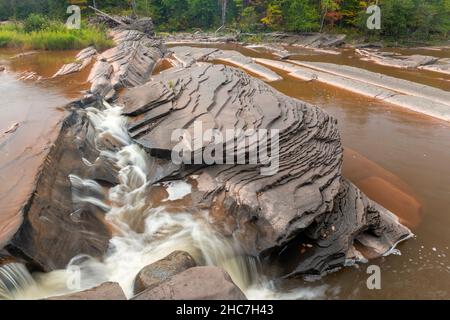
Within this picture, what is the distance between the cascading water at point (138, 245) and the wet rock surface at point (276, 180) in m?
0.28

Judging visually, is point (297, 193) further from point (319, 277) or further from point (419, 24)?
point (419, 24)

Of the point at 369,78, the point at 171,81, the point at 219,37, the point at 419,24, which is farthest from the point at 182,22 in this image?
the point at 171,81

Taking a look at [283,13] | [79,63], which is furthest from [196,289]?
[283,13]

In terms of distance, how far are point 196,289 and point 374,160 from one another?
6483 millimetres

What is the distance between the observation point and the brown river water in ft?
15.8

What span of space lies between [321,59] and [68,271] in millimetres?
20594

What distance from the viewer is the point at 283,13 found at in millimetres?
30438

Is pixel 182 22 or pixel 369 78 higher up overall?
pixel 182 22


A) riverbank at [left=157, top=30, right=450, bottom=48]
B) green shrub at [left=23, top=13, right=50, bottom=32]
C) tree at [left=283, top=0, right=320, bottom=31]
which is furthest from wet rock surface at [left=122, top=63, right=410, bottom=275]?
tree at [left=283, top=0, right=320, bottom=31]

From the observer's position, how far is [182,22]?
3516cm

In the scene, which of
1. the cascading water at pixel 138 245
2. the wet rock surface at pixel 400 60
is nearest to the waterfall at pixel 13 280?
the cascading water at pixel 138 245

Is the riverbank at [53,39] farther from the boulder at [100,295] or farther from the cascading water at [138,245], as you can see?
the boulder at [100,295]

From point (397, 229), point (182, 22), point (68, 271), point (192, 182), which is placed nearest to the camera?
point (68, 271)
